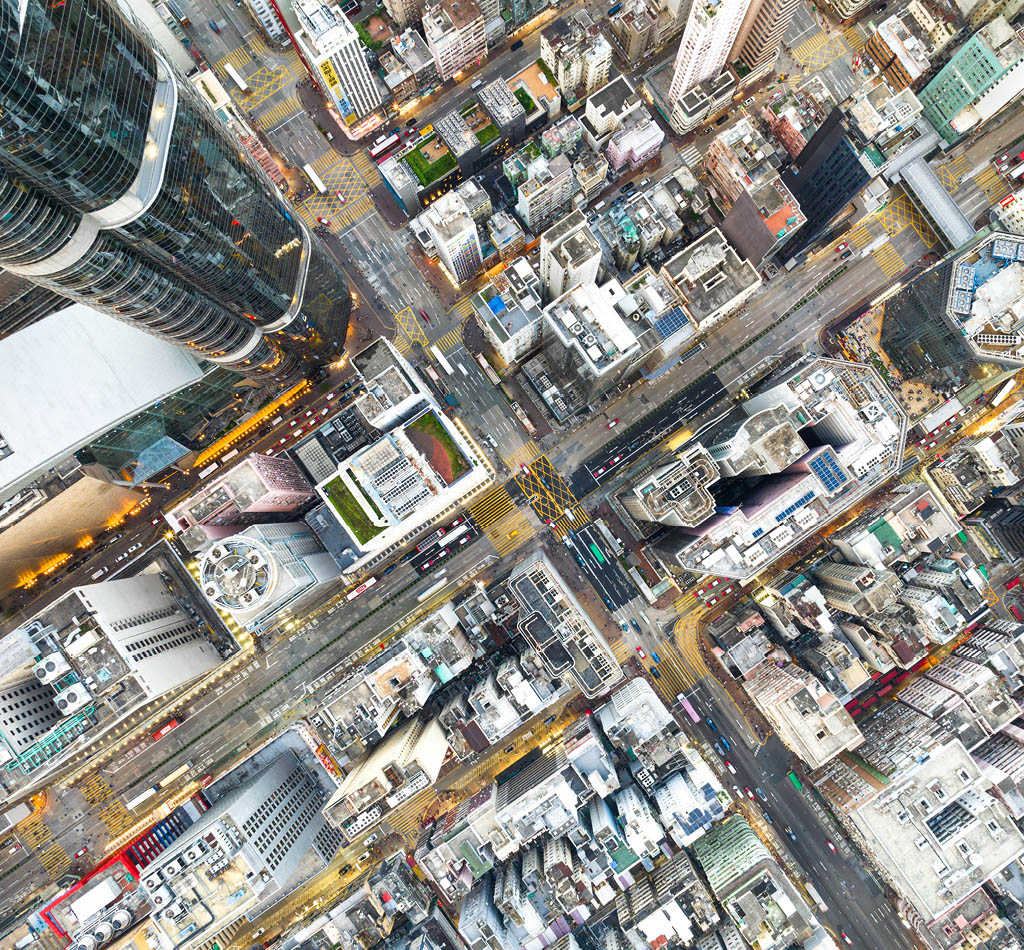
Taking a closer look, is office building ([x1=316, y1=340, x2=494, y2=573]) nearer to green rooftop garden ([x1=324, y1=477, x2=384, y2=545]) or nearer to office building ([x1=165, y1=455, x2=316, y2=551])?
green rooftop garden ([x1=324, y1=477, x2=384, y2=545])

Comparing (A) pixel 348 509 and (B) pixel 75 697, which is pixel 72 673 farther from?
(A) pixel 348 509

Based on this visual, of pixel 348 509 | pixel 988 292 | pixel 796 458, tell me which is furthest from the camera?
pixel 988 292

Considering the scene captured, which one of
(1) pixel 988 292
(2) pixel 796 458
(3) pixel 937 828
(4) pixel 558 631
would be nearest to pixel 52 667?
(4) pixel 558 631

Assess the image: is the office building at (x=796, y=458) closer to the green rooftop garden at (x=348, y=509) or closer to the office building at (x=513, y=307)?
the office building at (x=513, y=307)

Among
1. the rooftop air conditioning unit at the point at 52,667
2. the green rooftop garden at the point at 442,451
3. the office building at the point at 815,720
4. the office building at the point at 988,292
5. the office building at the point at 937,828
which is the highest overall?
the rooftop air conditioning unit at the point at 52,667

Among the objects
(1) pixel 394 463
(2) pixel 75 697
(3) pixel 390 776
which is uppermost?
(1) pixel 394 463

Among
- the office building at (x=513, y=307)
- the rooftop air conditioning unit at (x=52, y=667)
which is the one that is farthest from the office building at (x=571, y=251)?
the rooftop air conditioning unit at (x=52, y=667)

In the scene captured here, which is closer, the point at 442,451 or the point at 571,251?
the point at 442,451

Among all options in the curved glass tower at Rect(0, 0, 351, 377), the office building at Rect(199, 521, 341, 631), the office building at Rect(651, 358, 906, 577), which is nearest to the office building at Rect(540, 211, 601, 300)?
the office building at Rect(651, 358, 906, 577)
